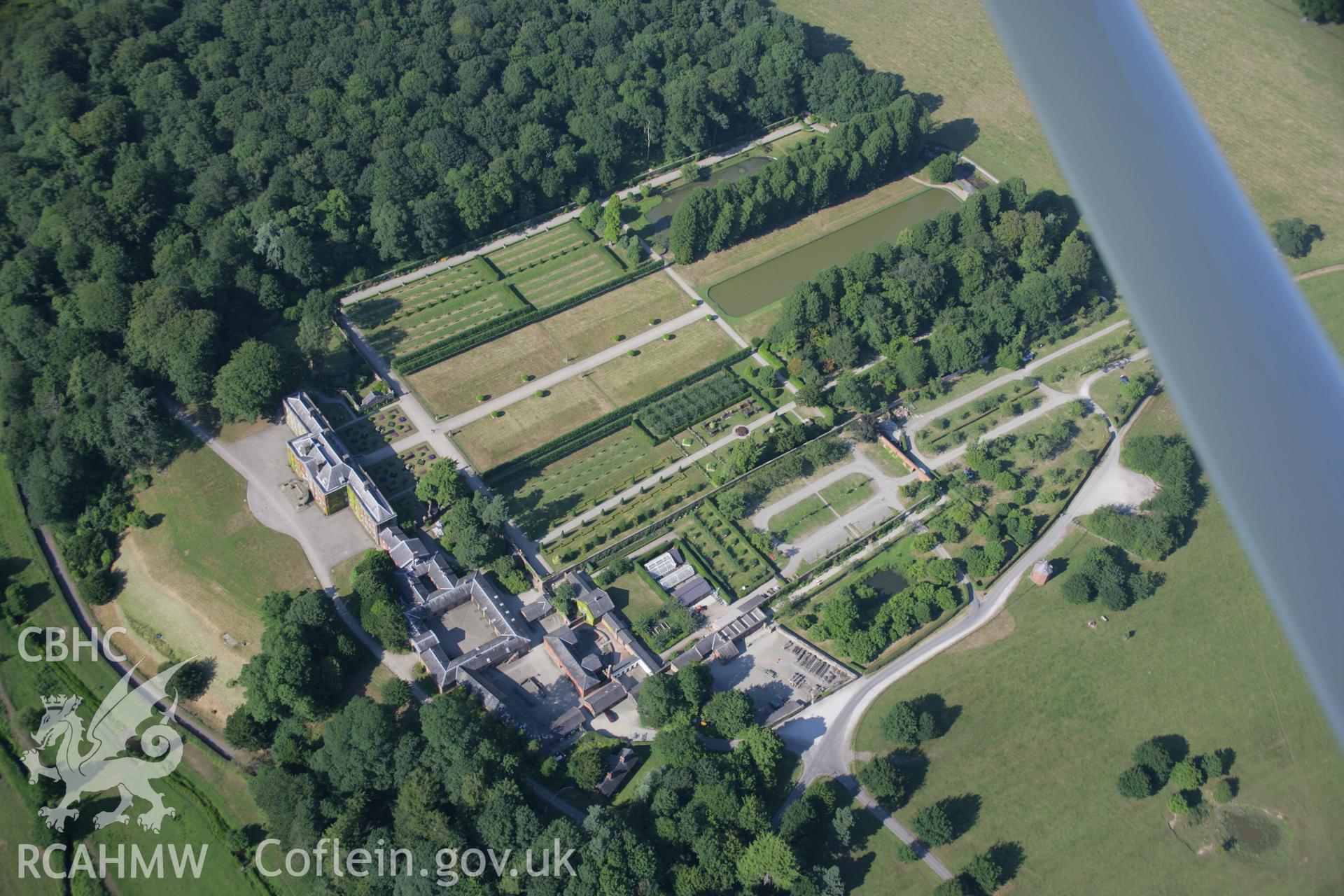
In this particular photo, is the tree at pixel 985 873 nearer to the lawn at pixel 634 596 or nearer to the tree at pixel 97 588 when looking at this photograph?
the lawn at pixel 634 596

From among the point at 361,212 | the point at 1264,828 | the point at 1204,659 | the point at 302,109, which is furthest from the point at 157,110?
the point at 1264,828

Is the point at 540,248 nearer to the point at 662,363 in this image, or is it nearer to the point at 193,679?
the point at 662,363

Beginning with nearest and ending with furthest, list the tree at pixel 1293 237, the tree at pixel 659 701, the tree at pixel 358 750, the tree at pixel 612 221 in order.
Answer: the tree at pixel 358 750, the tree at pixel 659 701, the tree at pixel 1293 237, the tree at pixel 612 221

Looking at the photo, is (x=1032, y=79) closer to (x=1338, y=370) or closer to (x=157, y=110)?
(x=1338, y=370)

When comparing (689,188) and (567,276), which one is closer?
(567,276)

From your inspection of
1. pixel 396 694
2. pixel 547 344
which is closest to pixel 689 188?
pixel 547 344

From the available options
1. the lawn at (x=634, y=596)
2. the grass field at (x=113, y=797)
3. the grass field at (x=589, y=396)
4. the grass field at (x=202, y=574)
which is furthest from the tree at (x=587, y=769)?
the grass field at (x=589, y=396)
